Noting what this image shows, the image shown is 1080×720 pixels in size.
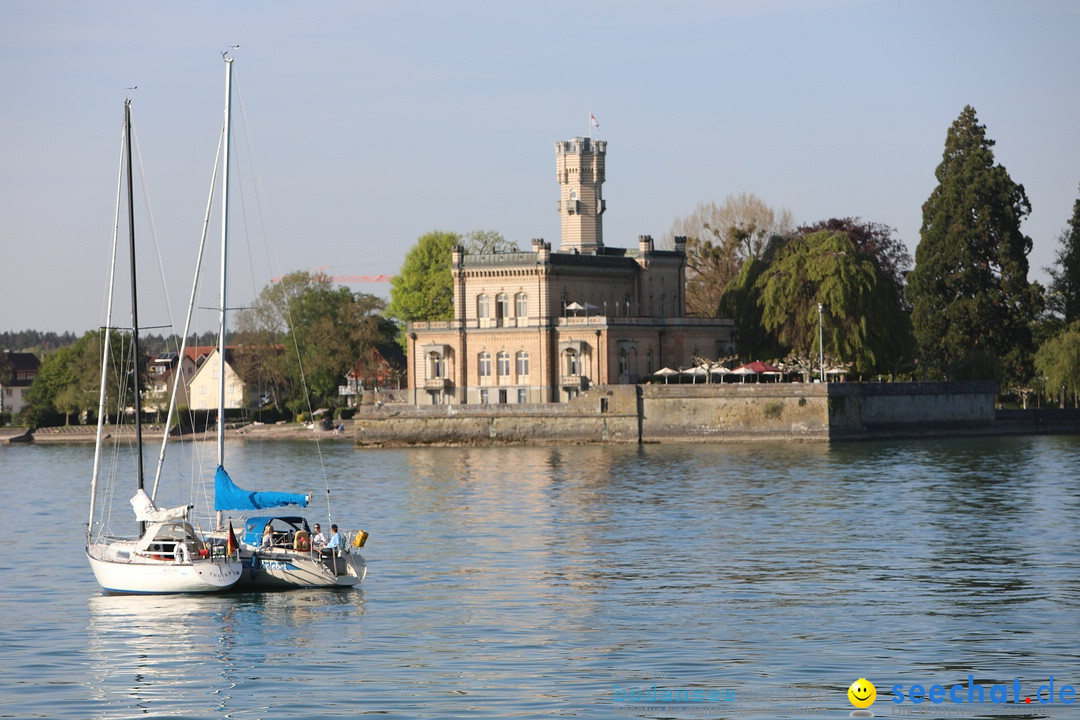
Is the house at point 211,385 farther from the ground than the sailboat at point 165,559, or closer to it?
farther from the ground

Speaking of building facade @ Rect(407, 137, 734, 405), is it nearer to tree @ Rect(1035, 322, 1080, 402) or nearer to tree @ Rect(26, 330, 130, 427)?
tree @ Rect(1035, 322, 1080, 402)

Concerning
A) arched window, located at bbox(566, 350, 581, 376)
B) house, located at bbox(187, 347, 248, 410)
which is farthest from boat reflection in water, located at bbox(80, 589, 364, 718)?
house, located at bbox(187, 347, 248, 410)

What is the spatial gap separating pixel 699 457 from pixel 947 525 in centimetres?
3196

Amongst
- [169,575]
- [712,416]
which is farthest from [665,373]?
[169,575]

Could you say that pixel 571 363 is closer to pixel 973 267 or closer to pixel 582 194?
pixel 582 194

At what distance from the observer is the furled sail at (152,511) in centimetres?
3800

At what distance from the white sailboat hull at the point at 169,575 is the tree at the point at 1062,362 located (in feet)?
231

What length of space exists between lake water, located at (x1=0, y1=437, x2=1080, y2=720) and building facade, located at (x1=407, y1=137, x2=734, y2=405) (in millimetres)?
39489

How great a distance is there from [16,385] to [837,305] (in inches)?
4404

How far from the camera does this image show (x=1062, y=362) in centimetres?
9750

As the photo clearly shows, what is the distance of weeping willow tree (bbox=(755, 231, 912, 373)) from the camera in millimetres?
98062

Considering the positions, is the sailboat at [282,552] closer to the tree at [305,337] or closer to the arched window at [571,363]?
the arched window at [571,363]

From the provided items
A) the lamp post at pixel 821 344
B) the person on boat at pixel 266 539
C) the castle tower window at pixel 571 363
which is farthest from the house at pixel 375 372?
the person on boat at pixel 266 539

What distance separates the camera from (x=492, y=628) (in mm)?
32719
